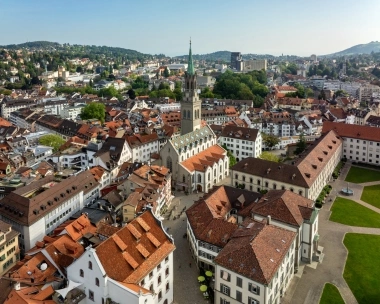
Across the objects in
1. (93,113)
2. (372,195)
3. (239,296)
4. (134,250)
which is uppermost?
(93,113)

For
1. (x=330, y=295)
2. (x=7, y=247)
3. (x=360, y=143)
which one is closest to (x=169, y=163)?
(x=7, y=247)

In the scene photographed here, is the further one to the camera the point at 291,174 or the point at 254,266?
the point at 291,174

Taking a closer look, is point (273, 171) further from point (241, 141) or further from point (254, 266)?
point (254, 266)

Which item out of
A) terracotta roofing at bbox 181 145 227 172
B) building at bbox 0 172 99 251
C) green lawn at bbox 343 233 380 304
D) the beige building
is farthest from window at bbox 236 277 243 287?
terracotta roofing at bbox 181 145 227 172

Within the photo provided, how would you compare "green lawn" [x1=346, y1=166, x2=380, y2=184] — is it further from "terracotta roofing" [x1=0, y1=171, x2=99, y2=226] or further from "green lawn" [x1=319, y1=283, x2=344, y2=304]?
"terracotta roofing" [x1=0, y1=171, x2=99, y2=226]

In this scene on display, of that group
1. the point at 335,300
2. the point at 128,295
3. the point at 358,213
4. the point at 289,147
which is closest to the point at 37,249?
the point at 128,295

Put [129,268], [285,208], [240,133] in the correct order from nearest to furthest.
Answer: [129,268]
[285,208]
[240,133]

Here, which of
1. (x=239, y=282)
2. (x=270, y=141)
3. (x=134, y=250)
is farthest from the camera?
(x=270, y=141)
